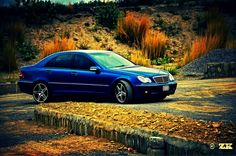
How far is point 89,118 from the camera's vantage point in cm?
834

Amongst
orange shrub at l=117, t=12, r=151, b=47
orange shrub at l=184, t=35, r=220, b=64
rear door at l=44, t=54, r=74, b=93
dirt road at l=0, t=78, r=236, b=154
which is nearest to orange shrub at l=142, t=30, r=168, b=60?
orange shrub at l=117, t=12, r=151, b=47

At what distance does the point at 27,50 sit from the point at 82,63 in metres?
Result: 10.6

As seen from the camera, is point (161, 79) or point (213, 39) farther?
point (213, 39)

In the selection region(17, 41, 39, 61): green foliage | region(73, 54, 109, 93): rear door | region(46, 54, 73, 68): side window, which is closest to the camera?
region(73, 54, 109, 93): rear door

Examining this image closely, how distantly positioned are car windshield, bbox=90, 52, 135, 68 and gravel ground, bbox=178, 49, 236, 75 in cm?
593

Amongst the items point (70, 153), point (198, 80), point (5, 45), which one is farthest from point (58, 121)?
point (5, 45)

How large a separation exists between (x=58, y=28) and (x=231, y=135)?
20510 millimetres

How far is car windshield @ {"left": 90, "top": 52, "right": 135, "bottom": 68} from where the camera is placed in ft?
39.9

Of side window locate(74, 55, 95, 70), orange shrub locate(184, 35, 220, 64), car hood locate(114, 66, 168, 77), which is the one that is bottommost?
car hood locate(114, 66, 168, 77)

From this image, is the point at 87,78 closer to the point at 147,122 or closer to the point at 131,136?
the point at 147,122

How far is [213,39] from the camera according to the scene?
2112 centimetres

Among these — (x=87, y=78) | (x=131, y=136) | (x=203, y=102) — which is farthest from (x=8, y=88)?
(x=131, y=136)

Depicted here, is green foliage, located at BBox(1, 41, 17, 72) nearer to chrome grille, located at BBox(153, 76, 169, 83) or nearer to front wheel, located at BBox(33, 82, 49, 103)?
front wheel, located at BBox(33, 82, 49, 103)

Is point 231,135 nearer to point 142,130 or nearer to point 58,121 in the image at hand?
point 142,130
